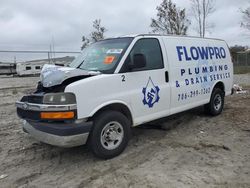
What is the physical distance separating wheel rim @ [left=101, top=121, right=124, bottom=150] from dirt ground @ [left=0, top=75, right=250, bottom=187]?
0.83 feet

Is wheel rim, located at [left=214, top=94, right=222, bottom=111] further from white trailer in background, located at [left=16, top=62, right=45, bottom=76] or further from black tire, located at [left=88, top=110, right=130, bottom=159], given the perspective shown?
white trailer in background, located at [left=16, top=62, right=45, bottom=76]

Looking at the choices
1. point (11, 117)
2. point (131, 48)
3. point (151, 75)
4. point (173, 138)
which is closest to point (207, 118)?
point (173, 138)

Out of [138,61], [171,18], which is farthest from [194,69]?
[171,18]

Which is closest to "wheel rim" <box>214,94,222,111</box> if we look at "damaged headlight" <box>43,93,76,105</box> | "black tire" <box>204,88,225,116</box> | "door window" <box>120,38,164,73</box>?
"black tire" <box>204,88,225,116</box>

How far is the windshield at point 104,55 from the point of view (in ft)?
Result: 16.3

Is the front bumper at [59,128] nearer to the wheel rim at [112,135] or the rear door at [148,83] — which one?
the wheel rim at [112,135]

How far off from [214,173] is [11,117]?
6.31m

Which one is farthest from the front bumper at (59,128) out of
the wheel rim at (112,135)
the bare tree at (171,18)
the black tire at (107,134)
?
the bare tree at (171,18)

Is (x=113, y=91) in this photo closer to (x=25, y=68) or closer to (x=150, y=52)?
(x=150, y=52)

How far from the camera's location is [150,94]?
5293 mm

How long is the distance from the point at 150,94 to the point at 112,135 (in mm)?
1111

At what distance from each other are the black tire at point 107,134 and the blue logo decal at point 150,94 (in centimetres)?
58

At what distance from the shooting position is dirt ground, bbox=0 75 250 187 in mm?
3952

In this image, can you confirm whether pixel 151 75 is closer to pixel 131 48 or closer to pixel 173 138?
pixel 131 48
